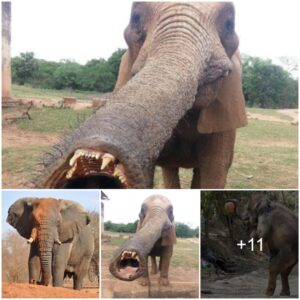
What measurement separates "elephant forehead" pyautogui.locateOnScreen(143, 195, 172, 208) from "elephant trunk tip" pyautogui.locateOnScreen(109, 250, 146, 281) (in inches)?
10.9

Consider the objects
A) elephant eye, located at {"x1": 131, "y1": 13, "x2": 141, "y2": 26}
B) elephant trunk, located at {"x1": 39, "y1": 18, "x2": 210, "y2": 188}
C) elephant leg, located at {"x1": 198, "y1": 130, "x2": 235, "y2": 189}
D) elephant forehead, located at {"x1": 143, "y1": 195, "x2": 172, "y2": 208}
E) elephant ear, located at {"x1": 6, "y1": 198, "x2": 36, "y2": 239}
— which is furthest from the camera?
elephant leg, located at {"x1": 198, "y1": 130, "x2": 235, "y2": 189}

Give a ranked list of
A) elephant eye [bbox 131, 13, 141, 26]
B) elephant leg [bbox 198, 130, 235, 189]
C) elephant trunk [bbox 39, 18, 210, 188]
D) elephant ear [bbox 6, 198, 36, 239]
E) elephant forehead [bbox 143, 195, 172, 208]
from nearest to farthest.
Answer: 1. elephant trunk [bbox 39, 18, 210, 188]
2. elephant eye [bbox 131, 13, 141, 26]
3. elephant forehead [bbox 143, 195, 172, 208]
4. elephant ear [bbox 6, 198, 36, 239]
5. elephant leg [bbox 198, 130, 235, 189]

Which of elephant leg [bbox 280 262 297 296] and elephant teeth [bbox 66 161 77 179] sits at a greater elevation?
elephant teeth [bbox 66 161 77 179]

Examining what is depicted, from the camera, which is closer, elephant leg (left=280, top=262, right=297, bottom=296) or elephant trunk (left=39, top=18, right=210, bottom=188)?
elephant trunk (left=39, top=18, right=210, bottom=188)

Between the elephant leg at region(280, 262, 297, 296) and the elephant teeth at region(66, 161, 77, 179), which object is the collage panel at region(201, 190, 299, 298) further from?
the elephant teeth at region(66, 161, 77, 179)

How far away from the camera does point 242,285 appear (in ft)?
11.5

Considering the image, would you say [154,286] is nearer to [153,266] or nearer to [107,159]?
[153,266]

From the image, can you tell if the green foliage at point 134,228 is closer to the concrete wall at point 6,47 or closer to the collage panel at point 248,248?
the collage panel at point 248,248

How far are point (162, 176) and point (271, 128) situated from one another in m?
0.70

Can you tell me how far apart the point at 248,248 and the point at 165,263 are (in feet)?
1.59

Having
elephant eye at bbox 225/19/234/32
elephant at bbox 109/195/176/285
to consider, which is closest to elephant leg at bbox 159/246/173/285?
elephant at bbox 109/195/176/285

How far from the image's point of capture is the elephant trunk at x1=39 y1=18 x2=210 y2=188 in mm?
2463

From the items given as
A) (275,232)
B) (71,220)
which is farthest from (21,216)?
(275,232)

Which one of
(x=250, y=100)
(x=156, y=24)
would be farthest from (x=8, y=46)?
(x=250, y=100)
